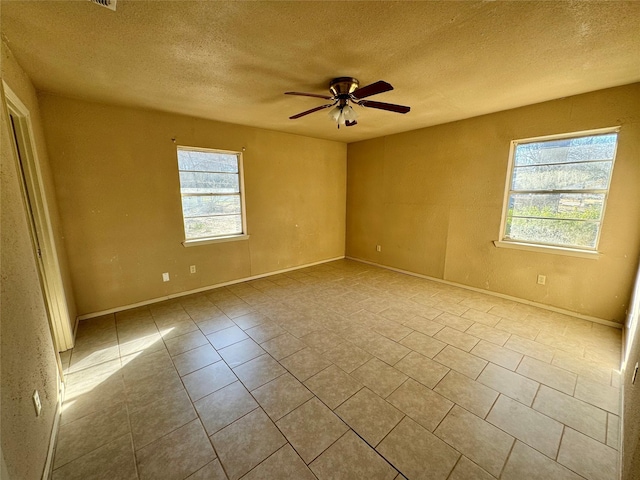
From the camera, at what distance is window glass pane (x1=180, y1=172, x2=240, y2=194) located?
367cm

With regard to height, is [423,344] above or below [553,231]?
below

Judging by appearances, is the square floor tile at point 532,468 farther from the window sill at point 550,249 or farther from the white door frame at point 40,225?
the white door frame at point 40,225

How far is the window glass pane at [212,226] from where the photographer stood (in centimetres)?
380

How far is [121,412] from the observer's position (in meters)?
1.80

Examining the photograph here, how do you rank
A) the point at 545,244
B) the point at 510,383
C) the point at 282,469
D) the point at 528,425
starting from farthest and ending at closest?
1. the point at 545,244
2. the point at 510,383
3. the point at 528,425
4. the point at 282,469

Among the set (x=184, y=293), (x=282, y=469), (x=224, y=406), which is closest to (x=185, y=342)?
(x=224, y=406)

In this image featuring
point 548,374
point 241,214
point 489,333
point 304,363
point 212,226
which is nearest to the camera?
point 548,374

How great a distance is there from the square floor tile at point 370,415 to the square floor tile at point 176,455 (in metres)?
0.86

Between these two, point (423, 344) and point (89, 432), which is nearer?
point (89, 432)

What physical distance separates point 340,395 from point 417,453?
60 cm

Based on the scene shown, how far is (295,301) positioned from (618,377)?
317 cm

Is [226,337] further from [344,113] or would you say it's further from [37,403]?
[344,113]

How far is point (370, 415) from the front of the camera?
5.79ft

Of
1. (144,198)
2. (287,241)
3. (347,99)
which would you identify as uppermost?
(347,99)
